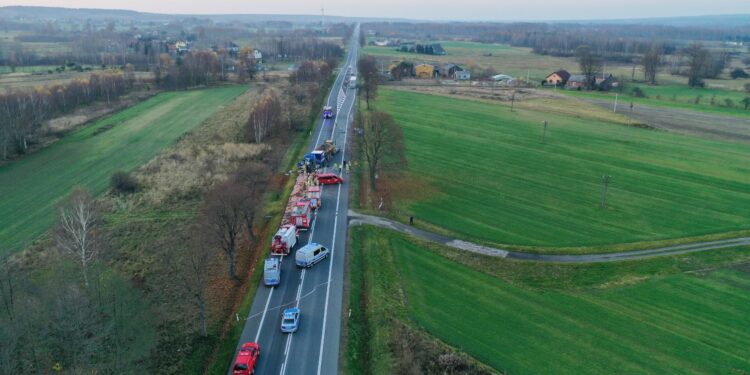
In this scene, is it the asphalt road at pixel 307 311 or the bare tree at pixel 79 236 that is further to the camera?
the bare tree at pixel 79 236

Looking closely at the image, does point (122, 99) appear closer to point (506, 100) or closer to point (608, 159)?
point (506, 100)

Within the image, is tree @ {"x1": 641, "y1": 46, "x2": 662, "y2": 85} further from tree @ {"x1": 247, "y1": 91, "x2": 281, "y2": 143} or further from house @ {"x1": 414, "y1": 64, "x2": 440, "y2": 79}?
tree @ {"x1": 247, "y1": 91, "x2": 281, "y2": 143}

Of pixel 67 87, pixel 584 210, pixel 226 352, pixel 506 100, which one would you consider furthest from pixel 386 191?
pixel 67 87

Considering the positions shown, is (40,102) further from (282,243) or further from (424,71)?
(424,71)

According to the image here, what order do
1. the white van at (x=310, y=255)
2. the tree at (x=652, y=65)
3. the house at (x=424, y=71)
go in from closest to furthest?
the white van at (x=310, y=255)
the tree at (x=652, y=65)
the house at (x=424, y=71)

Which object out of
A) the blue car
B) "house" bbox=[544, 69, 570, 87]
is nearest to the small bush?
the blue car

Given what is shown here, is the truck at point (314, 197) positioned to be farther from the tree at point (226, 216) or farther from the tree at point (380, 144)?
the tree at point (226, 216)

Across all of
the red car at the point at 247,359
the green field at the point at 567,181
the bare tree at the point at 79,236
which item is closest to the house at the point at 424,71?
the green field at the point at 567,181
